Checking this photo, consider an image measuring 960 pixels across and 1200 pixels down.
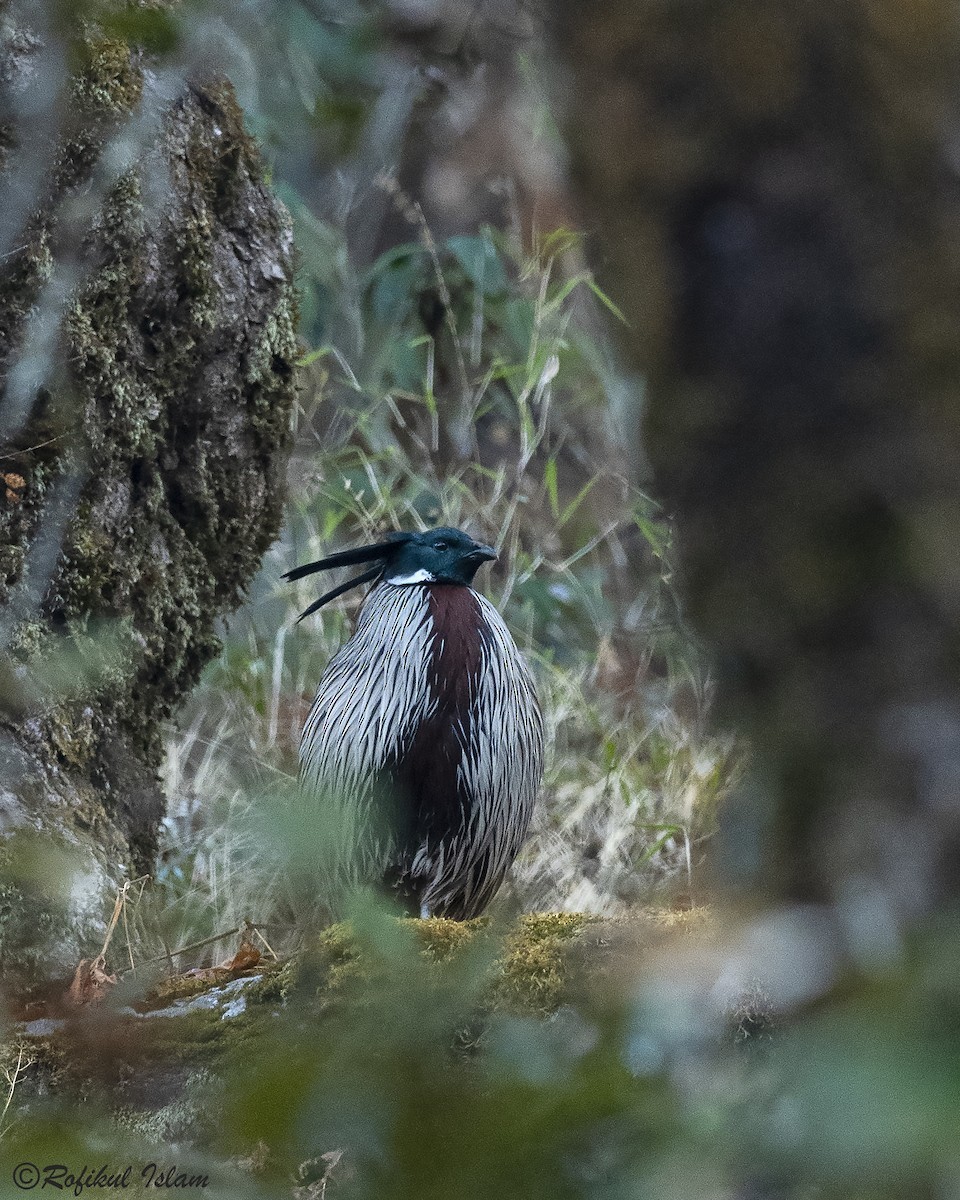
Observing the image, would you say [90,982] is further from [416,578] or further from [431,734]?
[416,578]

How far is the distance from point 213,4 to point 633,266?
54 centimetres

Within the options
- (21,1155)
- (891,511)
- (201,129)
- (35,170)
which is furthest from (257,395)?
(891,511)

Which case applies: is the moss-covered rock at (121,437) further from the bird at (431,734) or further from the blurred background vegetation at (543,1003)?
the bird at (431,734)

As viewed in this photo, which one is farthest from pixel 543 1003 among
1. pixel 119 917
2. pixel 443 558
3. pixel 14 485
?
pixel 443 558

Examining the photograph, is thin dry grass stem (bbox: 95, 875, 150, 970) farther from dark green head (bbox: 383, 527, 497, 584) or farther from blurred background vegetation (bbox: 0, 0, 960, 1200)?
dark green head (bbox: 383, 527, 497, 584)

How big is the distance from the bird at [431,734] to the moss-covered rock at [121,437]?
33 cm

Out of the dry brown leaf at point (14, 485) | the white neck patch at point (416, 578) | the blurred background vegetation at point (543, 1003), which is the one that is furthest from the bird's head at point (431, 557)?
the dry brown leaf at point (14, 485)

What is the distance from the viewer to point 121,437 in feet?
8.59

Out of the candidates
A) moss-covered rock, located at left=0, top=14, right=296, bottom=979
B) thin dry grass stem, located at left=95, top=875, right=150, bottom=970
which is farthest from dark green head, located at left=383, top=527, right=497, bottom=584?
thin dry grass stem, located at left=95, top=875, right=150, bottom=970

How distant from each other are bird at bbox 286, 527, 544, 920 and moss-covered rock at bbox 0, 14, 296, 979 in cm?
33

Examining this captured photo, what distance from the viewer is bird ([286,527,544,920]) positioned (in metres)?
2.98

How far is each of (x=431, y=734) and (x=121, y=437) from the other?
3.00 ft

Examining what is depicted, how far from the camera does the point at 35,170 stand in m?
2.08

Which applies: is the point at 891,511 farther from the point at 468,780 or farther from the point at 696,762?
the point at 696,762
